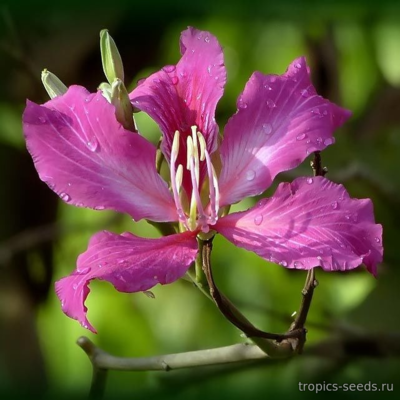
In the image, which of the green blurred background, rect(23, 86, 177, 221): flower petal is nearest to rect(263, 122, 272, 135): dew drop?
rect(23, 86, 177, 221): flower petal

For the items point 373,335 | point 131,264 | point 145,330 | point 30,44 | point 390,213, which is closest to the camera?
point 131,264

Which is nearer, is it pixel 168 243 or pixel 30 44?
pixel 168 243

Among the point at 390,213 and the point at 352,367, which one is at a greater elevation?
the point at 390,213

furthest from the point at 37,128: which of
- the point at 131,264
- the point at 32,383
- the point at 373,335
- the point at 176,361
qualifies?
the point at 32,383

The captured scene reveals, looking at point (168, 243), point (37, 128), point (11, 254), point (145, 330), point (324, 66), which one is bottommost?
point (145, 330)

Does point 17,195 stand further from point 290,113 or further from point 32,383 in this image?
point 290,113

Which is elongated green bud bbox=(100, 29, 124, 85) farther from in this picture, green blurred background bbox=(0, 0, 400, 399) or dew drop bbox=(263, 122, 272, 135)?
green blurred background bbox=(0, 0, 400, 399)

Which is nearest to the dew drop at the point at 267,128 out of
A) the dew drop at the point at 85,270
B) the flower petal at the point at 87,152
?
the flower petal at the point at 87,152
